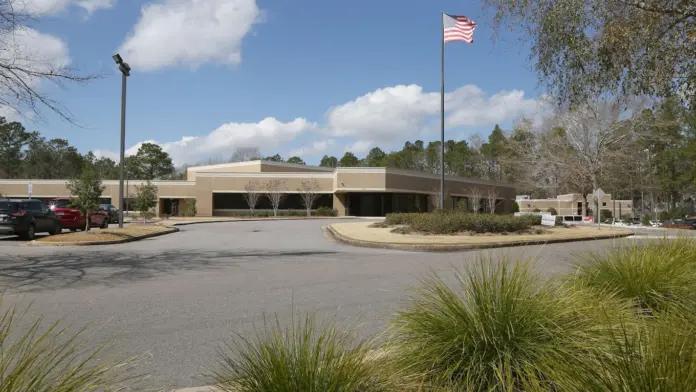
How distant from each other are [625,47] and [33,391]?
10.6 meters

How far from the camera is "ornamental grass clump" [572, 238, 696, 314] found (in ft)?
15.8

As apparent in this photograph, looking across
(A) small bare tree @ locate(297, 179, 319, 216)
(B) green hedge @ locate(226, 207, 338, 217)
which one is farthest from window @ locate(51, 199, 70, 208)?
(A) small bare tree @ locate(297, 179, 319, 216)

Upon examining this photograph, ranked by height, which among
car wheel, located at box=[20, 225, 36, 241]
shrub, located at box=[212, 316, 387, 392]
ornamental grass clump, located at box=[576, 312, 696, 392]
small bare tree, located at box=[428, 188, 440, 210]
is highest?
small bare tree, located at box=[428, 188, 440, 210]

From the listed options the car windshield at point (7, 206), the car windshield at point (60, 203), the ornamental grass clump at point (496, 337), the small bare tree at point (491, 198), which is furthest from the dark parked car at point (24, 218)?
the small bare tree at point (491, 198)

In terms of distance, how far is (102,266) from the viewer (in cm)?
1159

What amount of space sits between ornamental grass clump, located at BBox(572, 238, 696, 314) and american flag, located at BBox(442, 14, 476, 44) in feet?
60.7

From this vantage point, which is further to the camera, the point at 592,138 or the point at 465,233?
the point at 592,138

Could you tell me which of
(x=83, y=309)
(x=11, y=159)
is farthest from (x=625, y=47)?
(x=11, y=159)

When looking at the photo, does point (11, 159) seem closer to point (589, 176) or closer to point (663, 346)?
point (589, 176)

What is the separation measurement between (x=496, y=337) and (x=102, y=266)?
1076cm

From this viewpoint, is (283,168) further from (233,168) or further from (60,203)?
(60,203)

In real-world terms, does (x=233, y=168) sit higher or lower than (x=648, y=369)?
higher

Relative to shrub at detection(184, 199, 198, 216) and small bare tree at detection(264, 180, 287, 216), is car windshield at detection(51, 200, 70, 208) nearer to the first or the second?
small bare tree at detection(264, 180, 287, 216)

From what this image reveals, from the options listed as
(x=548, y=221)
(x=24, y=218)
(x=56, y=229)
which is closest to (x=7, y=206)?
(x=24, y=218)
